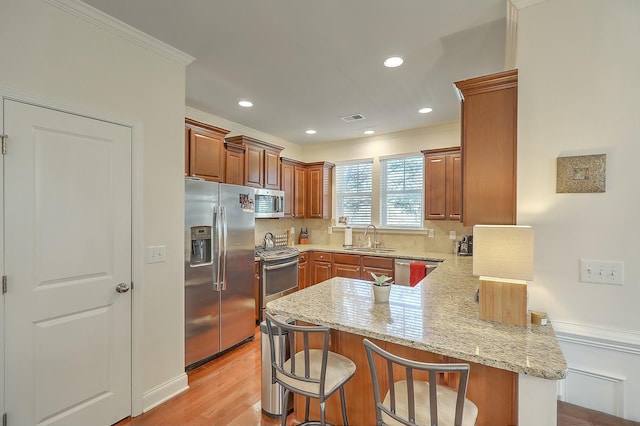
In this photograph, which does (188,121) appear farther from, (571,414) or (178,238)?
(571,414)

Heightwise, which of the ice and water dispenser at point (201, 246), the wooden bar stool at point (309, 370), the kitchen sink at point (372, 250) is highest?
the ice and water dispenser at point (201, 246)

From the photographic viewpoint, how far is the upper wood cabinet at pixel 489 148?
69.5 inches

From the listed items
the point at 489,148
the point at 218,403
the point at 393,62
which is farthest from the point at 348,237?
the point at 489,148

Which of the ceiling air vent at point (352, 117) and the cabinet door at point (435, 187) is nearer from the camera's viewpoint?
the ceiling air vent at point (352, 117)

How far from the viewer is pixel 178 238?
95.9 inches

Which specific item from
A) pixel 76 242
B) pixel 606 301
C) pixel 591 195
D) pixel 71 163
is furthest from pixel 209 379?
pixel 591 195

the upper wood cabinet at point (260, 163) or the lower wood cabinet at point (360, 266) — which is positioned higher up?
the upper wood cabinet at point (260, 163)

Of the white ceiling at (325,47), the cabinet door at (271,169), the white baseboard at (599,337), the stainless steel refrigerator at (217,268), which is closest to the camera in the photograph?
the white baseboard at (599,337)

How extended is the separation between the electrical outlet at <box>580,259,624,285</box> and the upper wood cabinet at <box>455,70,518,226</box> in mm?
405

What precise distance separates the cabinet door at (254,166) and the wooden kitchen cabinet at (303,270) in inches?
52.4

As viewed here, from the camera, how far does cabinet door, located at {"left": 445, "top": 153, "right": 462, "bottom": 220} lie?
4086mm

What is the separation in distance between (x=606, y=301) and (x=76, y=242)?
10.1 ft

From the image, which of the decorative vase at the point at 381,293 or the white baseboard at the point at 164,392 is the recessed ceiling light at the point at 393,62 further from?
the white baseboard at the point at 164,392

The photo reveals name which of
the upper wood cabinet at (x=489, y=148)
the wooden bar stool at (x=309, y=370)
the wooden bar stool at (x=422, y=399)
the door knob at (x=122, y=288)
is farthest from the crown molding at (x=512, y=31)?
the door knob at (x=122, y=288)
